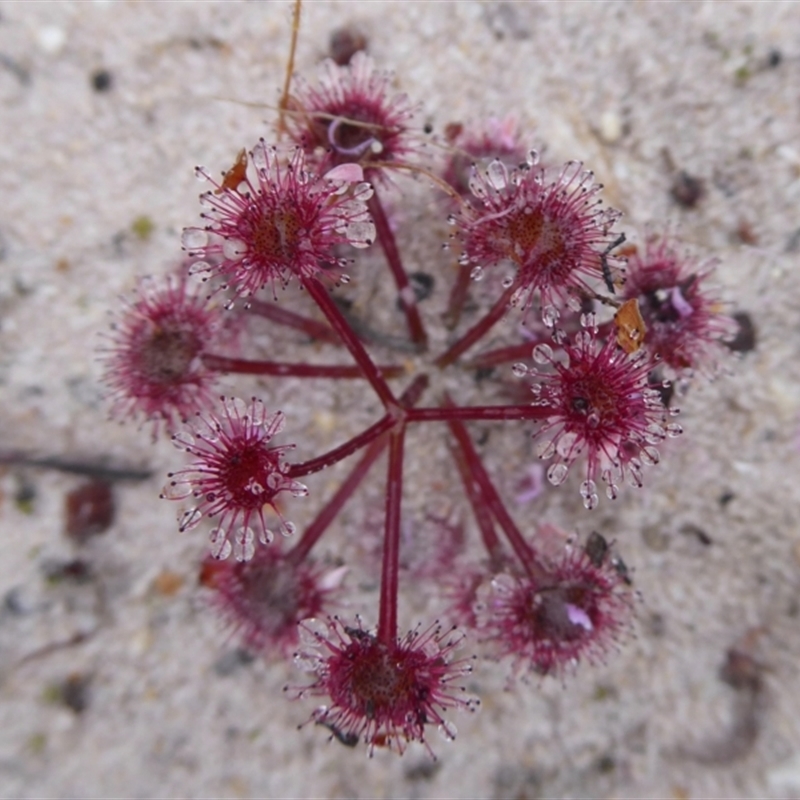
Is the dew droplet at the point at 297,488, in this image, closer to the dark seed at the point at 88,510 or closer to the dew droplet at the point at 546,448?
the dew droplet at the point at 546,448

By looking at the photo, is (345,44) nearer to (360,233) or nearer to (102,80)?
(102,80)

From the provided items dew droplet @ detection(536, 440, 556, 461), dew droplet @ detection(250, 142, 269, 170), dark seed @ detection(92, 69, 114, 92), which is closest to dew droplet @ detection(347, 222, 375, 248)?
dew droplet @ detection(250, 142, 269, 170)

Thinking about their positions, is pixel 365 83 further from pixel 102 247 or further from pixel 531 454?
pixel 531 454

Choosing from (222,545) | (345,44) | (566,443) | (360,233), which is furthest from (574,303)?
(345,44)

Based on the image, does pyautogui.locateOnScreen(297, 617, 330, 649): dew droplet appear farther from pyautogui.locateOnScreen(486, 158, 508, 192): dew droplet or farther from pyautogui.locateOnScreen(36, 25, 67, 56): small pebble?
pyautogui.locateOnScreen(36, 25, 67, 56): small pebble

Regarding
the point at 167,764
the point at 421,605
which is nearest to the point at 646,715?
the point at 421,605

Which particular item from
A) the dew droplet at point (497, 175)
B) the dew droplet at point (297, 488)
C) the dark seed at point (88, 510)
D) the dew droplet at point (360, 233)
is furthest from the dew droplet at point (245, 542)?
the dark seed at point (88, 510)
